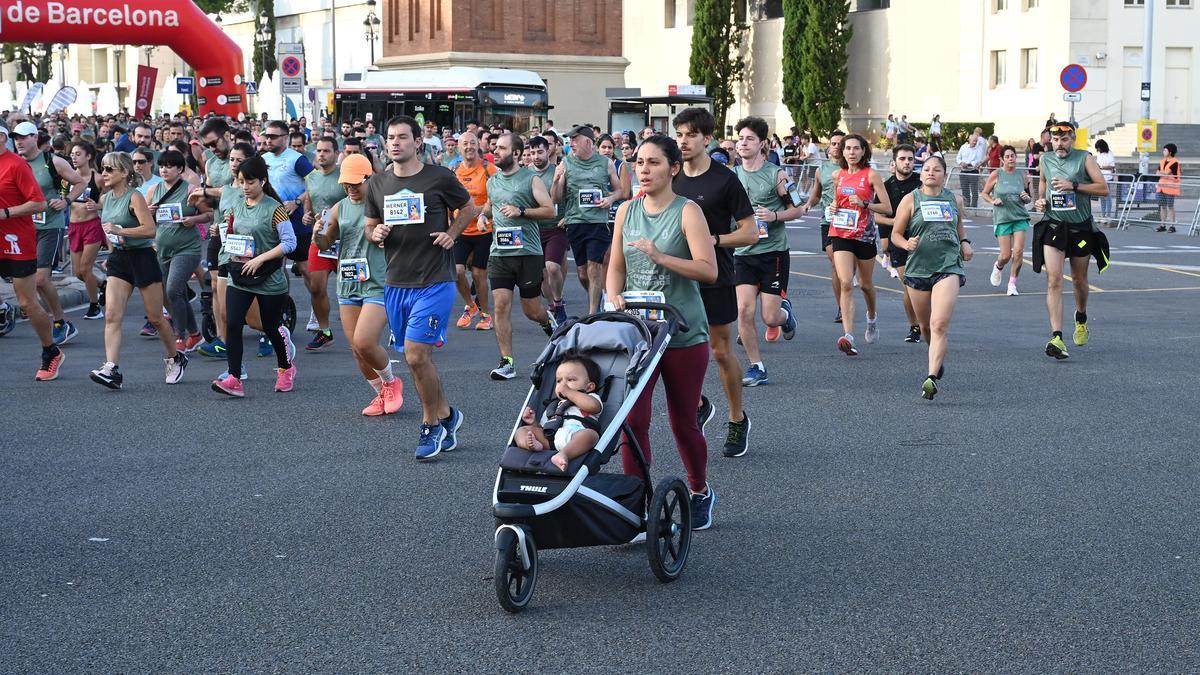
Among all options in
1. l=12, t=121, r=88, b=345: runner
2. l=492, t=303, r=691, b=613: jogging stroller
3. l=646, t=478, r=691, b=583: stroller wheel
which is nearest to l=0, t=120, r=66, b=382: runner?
l=12, t=121, r=88, b=345: runner

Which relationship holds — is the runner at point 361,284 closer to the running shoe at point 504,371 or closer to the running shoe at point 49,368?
the running shoe at point 504,371

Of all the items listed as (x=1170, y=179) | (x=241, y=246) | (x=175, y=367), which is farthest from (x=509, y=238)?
(x=1170, y=179)

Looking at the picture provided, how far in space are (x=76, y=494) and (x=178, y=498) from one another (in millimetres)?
545

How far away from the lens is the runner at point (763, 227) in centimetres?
1188

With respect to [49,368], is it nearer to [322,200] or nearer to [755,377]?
[322,200]

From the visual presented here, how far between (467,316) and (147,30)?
2251 cm

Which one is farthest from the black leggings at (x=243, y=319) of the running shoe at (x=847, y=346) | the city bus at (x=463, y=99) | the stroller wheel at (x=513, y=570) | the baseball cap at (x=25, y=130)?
the city bus at (x=463, y=99)

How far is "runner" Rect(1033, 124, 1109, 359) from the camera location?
1297 centimetres

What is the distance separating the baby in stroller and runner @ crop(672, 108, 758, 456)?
1692 millimetres

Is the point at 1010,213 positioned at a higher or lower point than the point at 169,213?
lower

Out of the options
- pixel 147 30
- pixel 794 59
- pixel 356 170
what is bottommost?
pixel 356 170

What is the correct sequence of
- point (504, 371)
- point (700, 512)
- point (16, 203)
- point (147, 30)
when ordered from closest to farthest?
point (700, 512) < point (504, 371) < point (16, 203) < point (147, 30)

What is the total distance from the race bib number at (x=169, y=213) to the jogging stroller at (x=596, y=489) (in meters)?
6.80

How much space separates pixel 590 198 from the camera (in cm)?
1483
